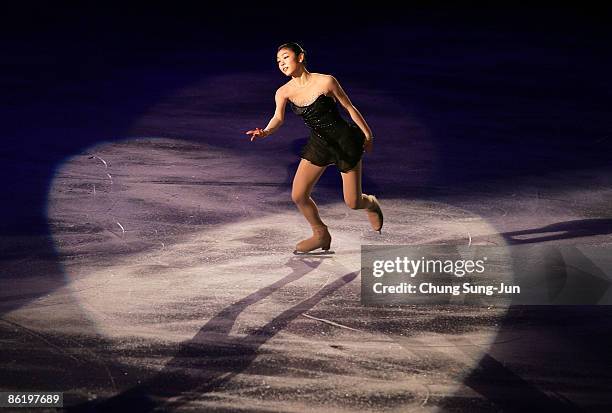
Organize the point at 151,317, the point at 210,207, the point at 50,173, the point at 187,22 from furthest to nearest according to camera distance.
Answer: the point at 187,22, the point at 50,173, the point at 210,207, the point at 151,317

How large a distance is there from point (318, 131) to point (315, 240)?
93 cm

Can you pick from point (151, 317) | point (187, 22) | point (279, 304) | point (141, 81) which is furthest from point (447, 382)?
point (187, 22)

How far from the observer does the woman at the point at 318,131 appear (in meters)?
8.30

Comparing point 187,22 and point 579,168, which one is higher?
point 187,22

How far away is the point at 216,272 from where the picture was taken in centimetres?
827

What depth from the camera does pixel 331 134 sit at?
8414mm

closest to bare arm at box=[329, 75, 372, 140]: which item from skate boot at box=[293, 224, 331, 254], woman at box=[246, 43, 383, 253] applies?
woman at box=[246, 43, 383, 253]

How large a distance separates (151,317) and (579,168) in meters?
5.69

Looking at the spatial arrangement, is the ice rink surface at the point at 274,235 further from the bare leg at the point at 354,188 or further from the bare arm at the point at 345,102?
the bare arm at the point at 345,102

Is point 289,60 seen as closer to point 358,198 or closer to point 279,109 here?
point 279,109

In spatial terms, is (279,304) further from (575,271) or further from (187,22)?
(187,22)

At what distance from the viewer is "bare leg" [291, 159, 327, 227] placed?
8.65 meters

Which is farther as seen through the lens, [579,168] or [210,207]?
[579,168]

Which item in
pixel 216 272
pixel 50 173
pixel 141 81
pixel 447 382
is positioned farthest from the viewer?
pixel 141 81
